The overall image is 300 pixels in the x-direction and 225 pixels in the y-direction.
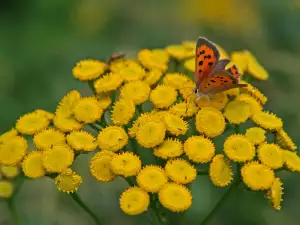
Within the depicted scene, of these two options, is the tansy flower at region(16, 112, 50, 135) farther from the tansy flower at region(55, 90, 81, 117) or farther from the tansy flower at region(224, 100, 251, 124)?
the tansy flower at region(224, 100, 251, 124)

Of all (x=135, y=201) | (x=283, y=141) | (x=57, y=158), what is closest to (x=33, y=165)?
(x=57, y=158)

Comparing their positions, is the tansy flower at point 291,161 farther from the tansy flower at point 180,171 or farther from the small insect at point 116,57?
the small insect at point 116,57

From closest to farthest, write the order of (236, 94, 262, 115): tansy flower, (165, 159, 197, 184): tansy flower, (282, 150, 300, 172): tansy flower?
(165, 159, 197, 184): tansy flower < (282, 150, 300, 172): tansy flower < (236, 94, 262, 115): tansy flower

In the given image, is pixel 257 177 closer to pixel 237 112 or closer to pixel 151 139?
pixel 237 112

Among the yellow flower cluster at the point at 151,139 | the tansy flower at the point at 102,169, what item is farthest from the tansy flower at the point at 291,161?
the tansy flower at the point at 102,169

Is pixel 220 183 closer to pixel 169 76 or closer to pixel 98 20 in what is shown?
pixel 169 76

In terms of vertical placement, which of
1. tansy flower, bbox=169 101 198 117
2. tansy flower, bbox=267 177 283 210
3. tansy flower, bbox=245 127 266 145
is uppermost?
tansy flower, bbox=245 127 266 145

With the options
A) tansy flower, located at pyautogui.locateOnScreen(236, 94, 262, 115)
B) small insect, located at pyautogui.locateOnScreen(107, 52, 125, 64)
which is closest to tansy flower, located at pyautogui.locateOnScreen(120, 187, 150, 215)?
tansy flower, located at pyautogui.locateOnScreen(236, 94, 262, 115)
